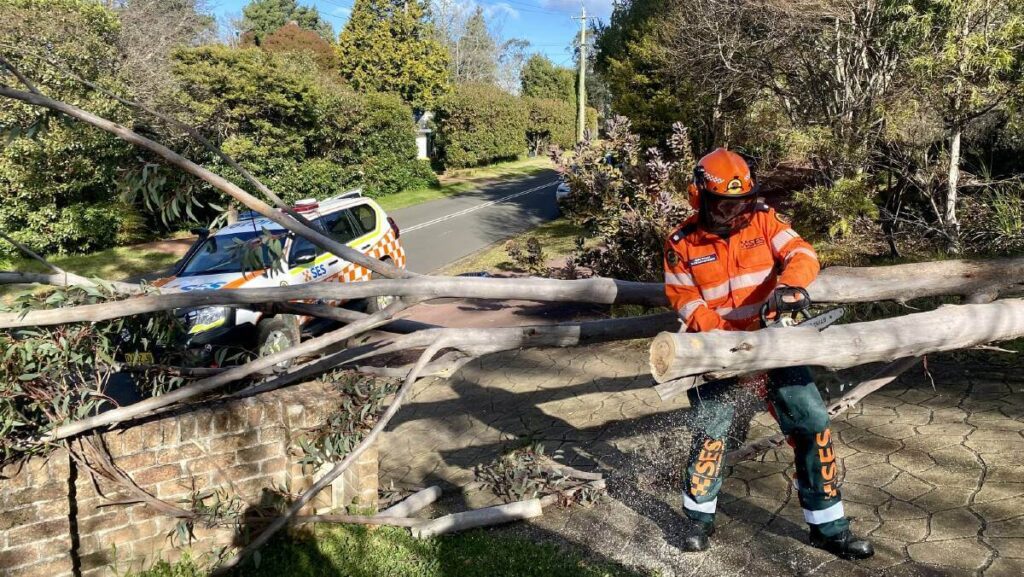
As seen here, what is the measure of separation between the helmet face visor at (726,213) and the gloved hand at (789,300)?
461 mm

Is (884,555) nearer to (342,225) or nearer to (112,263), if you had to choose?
(342,225)

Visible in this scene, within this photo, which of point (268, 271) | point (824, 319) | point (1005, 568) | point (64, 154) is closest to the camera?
point (824, 319)

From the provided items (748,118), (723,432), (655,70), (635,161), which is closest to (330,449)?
(723,432)

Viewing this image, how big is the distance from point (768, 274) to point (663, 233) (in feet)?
17.4

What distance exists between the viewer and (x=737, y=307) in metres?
3.73

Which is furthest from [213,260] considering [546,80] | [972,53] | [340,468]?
[546,80]

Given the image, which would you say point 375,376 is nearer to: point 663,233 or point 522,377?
point 522,377

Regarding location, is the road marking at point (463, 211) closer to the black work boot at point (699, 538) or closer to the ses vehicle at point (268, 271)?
the ses vehicle at point (268, 271)

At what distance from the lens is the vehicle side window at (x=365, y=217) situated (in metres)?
10.5

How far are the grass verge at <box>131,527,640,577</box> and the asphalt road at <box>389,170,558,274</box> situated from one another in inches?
406

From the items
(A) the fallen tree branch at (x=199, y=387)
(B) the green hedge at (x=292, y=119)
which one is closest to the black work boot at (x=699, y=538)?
(A) the fallen tree branch at (x=199, y=387)

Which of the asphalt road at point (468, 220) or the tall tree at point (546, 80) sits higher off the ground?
the tall tree at point (546, 80)

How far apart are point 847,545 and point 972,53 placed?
596cm

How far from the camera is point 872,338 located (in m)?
3.14
